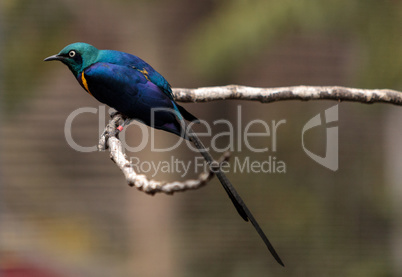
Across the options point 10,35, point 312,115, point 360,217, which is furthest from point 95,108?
point 360,217

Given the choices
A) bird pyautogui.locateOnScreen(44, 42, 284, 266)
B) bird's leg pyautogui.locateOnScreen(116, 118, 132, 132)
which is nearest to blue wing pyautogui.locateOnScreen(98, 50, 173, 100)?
bird pyautogui.locateOnScreen(44, 42, 284, 266)

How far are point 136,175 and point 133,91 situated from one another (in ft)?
1.21

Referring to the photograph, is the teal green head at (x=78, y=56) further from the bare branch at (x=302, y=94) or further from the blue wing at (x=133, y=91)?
the bare branch at (x=302, y=94)

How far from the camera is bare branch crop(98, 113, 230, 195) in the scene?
643 millimetres

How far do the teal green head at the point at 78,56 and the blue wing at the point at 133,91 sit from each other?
2cm

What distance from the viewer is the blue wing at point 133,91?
3.82ft

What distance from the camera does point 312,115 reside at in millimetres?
2949

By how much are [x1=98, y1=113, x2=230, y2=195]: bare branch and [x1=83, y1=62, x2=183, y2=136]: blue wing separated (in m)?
0.08

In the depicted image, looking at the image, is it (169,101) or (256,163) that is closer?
(169,101)

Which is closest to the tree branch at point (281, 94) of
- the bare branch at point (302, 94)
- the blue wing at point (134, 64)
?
the bare branch at point (302, 94)

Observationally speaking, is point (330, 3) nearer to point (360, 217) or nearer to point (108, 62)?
point (360, 217)

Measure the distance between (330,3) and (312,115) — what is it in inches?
23.6

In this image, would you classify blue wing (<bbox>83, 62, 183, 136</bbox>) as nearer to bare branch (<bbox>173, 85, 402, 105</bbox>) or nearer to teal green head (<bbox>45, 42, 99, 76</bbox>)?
teal green head (<bbox>45, 42, 99, 76</bbox>)

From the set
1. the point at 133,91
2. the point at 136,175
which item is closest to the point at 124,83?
the point at 133,91
